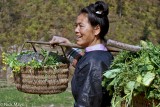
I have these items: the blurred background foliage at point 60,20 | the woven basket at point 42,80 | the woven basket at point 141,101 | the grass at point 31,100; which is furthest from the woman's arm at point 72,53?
the blurred background foliage at point 60,20

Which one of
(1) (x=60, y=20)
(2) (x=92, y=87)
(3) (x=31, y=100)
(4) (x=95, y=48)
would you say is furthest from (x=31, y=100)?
(1) (x=60, y=20)

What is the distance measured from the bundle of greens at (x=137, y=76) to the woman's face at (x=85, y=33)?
0.37 m

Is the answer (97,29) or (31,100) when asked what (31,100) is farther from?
(97,29)

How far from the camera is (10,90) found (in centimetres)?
1092

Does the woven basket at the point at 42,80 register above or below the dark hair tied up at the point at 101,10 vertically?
below

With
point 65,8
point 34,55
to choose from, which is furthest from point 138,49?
point 65,8

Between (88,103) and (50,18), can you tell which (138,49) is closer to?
(88,103)

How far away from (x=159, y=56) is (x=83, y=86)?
0.55 m

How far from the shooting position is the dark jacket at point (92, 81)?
240cm

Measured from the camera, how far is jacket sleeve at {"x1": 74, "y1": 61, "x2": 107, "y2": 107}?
2398 mm

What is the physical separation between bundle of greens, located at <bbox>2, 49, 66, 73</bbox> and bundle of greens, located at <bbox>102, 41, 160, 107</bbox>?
3.35 feet

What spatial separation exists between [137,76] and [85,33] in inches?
25.5

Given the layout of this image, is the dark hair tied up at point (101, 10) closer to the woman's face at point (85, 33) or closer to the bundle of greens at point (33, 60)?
the woman's face at point (85, 33)

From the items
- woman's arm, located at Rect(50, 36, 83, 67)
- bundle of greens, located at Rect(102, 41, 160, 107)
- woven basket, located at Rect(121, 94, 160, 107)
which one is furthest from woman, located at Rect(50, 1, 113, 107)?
woman's arm, located at Rect(50, 36, 83, 67)
